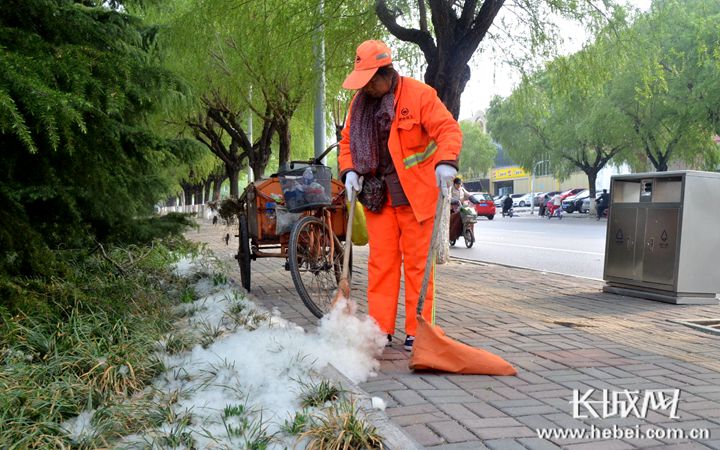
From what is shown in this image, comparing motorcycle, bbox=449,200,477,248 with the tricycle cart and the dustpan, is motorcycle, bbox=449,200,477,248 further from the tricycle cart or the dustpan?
the dustpan

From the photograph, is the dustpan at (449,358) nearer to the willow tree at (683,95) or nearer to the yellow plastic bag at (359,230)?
the yellow plastic bag at (359,230)

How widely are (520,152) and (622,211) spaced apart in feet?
116

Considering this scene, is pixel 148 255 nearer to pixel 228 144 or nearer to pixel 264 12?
pixel 264 12

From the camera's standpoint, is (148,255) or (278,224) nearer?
(278,224)

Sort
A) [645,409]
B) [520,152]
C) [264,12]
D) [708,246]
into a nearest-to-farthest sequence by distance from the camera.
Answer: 1. [645,409]
2. [708,246]
3. [264,12]
4. [520,152]

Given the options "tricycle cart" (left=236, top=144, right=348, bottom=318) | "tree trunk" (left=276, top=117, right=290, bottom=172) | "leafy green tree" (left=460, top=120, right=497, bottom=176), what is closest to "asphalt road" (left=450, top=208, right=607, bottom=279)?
"tree trunk" (left=276, top=117, right=290, bottom=172)

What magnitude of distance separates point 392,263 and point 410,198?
47 centimetres

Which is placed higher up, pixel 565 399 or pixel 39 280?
pixel 39 280

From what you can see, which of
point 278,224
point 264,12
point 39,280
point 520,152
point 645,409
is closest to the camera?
point 645,409

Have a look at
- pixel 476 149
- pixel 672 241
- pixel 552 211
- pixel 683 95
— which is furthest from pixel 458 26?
pixel 476 149

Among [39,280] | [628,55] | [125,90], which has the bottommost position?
[39,280]

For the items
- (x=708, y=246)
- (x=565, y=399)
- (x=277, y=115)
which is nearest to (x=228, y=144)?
(x=277, y=115)

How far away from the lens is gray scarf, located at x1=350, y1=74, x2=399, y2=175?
14.4ft

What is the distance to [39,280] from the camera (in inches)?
171
